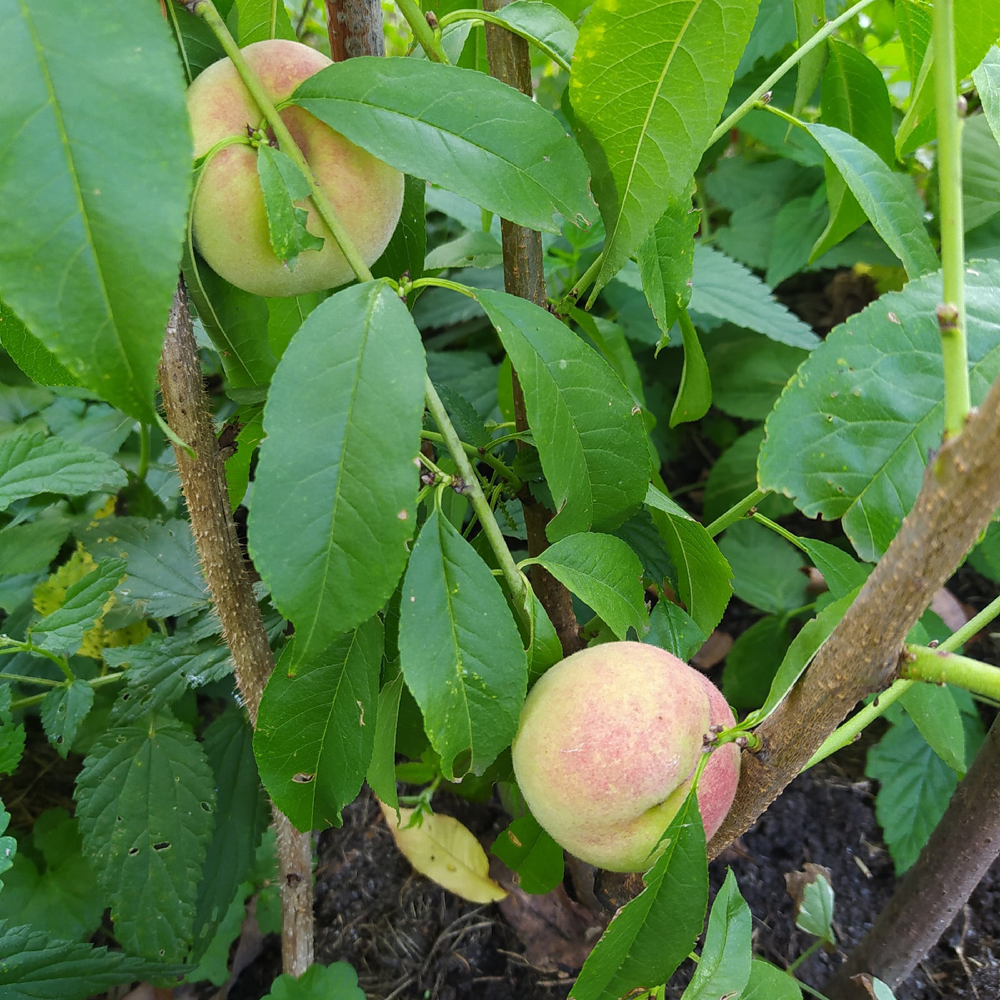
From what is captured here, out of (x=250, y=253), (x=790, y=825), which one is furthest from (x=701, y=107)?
(x=790, y=825)

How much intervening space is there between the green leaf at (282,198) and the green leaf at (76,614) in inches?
20.4

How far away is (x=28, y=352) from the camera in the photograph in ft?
1.84

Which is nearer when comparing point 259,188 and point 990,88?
point 259,188

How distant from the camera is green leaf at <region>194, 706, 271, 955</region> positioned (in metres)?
0.93

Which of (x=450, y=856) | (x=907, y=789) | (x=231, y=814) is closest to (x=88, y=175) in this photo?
(x=231, y=814)

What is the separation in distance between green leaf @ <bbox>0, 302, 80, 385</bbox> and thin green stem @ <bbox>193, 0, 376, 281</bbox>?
206mm

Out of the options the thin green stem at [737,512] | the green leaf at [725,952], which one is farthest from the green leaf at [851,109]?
the green leaf at [725,952]

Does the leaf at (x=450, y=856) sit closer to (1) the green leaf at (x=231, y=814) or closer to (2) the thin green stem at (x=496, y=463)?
(1) the green leaf at (x=231, y=814)

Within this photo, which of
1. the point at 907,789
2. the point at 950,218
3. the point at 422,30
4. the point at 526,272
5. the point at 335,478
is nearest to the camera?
the point at 950,218

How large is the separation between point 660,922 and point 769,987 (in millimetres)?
150

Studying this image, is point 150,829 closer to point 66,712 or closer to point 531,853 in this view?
point 66,712

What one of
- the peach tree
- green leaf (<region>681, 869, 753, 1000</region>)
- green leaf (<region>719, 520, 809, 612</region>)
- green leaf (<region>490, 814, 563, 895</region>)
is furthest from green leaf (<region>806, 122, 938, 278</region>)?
green leaf (<region>719, 520, 809, 612</region>)

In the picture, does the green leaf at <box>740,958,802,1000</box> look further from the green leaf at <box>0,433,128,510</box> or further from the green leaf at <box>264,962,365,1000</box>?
the green leaf at <box>0,433,128,510</box>

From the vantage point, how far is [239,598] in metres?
0.68
